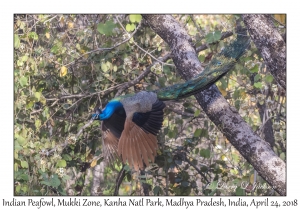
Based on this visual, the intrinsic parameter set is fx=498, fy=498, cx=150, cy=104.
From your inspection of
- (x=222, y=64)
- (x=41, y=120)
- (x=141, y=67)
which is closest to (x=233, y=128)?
(x=222, y=64)

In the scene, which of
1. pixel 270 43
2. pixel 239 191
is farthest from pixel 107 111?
pixel 270 43

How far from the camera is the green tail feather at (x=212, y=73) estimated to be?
3.89 metres

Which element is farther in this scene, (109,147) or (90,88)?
(90,88)

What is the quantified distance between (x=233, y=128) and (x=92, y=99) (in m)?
1.51

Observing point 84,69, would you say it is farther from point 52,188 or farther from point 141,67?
point 52,188

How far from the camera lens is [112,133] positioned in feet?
14.1

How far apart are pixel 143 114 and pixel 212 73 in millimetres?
682

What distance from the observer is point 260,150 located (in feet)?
11.9

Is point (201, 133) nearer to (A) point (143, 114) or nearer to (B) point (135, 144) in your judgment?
(A) point (143, 114)

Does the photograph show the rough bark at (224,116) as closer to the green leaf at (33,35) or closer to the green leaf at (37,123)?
the green leaf at (33,35)

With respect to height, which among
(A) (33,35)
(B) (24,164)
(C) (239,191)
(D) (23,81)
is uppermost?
(A) (33,35)

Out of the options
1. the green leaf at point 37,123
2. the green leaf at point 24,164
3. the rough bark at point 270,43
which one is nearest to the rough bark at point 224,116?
the rough bark at point 270,43

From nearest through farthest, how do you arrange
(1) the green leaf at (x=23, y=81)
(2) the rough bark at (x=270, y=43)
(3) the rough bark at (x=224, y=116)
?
(2) the rough bark at (x=270, y=43), (3) the rough bark at (x=224, y=116), (1) the green leaf at (x=23, y=81)
